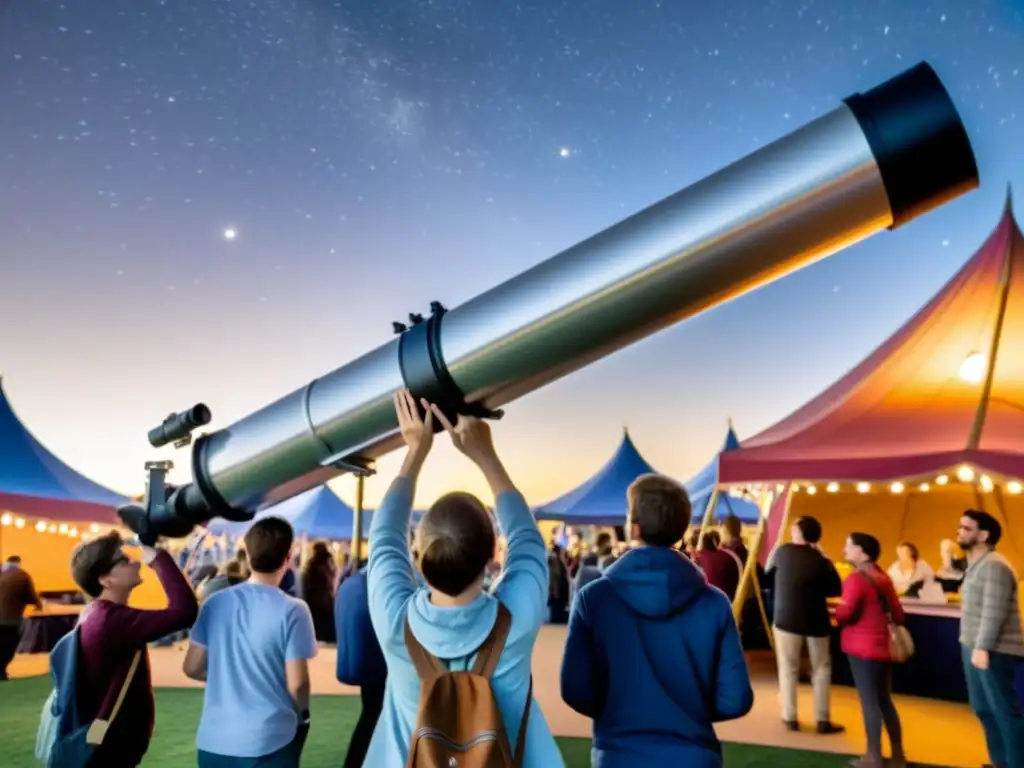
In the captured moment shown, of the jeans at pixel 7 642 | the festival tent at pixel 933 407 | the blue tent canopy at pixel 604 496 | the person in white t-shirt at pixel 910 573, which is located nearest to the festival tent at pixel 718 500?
the blue tent canopy at pixel 604 496

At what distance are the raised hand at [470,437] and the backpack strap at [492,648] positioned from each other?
49 cm

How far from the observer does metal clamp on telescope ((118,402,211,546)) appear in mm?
3039

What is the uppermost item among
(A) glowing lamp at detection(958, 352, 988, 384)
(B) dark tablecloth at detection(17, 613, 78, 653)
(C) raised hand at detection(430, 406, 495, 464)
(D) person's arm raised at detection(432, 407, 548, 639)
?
(A) glowing lamp at detection(958, 352, 988, 384)

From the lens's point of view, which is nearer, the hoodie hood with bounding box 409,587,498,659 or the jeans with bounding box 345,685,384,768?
the hoodie hood with bounding box 409,587,498,659

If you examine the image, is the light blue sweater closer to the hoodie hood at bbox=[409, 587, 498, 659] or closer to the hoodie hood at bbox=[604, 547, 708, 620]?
the hoodie hood at bbox=[409, 587, 498, 659]

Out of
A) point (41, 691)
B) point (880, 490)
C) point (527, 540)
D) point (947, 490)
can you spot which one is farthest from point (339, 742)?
point (947, 490)

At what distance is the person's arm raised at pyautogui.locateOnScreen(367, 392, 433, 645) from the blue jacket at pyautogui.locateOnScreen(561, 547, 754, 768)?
0.80m

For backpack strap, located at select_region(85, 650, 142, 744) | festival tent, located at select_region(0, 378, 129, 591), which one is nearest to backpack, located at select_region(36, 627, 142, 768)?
backpack strap, located at select_region(85, 650, 142, 744)

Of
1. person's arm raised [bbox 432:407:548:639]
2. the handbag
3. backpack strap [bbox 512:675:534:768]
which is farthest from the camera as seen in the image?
the handbag

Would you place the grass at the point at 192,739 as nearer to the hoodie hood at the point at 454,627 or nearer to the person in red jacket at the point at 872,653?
the person in red jacket at the point at 872,653

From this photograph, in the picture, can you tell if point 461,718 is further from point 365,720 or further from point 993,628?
point 993,628

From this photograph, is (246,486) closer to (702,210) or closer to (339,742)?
(702,210)

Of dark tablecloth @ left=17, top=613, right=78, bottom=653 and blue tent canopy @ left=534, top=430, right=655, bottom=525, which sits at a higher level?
blue tent canopy @ left=534, top=430, right=655, bottom=525

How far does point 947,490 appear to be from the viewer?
13.1 metres
